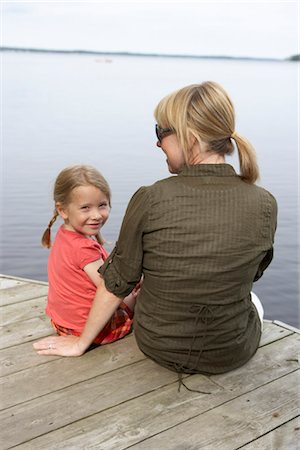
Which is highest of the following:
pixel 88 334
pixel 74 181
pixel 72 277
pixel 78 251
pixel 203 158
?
pixel 203 158

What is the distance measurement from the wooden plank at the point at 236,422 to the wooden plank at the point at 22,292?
61.0 inches

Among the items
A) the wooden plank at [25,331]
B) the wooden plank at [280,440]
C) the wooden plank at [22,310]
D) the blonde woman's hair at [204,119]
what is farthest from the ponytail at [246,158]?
the wooden plank at [22,310]

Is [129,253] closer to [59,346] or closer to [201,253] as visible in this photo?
[201,253]

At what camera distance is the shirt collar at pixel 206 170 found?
8.59ft

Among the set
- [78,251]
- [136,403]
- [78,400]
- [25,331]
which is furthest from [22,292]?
[136,403]

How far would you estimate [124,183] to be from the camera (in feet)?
30.7

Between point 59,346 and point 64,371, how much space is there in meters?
0.20

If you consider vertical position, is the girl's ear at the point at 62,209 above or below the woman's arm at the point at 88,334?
above

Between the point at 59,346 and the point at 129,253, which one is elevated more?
the point at 129,253

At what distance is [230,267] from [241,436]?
66cm

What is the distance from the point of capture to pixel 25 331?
10.9ft

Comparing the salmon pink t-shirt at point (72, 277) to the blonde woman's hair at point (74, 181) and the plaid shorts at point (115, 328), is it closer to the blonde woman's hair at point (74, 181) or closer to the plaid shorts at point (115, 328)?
the plaid shorts at point (115, 328)

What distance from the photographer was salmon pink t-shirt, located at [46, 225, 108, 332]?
9.80 ft

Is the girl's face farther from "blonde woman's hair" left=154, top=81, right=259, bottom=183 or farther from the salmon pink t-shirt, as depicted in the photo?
"blonde woman's hair" left=154, top=81, right=259, bottom=183
